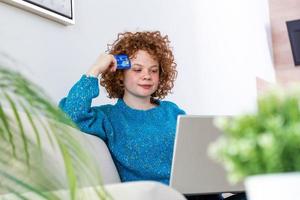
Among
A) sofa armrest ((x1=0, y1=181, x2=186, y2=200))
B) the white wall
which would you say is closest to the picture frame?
the white wall

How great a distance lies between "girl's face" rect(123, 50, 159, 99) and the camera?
2061 mm

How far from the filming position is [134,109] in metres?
2.03

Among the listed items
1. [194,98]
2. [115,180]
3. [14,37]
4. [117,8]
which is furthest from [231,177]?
[194,98]

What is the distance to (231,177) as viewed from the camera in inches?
14.0

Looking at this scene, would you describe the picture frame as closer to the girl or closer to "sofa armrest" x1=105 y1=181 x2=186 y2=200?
the girl

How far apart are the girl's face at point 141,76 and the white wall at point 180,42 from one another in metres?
0.24

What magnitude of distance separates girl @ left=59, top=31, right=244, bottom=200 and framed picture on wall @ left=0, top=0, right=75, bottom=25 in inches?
9.3

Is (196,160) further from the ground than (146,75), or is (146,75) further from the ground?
(146,75)

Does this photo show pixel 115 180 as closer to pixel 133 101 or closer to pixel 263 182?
pixel 133 101

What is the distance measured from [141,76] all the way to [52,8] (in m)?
0.46

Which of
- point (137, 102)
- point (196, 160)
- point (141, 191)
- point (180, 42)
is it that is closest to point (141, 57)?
point (137, 102)

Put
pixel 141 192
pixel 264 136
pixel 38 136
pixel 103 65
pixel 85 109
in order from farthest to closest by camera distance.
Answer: pixel 103 65 → pixel 85 109 → pixel 141 192 → pixel 38 136 → pixel 264 136

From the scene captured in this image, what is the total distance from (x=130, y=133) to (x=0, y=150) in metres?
1.44

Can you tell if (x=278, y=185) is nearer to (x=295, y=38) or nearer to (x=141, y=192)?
(x=141, y=192)
